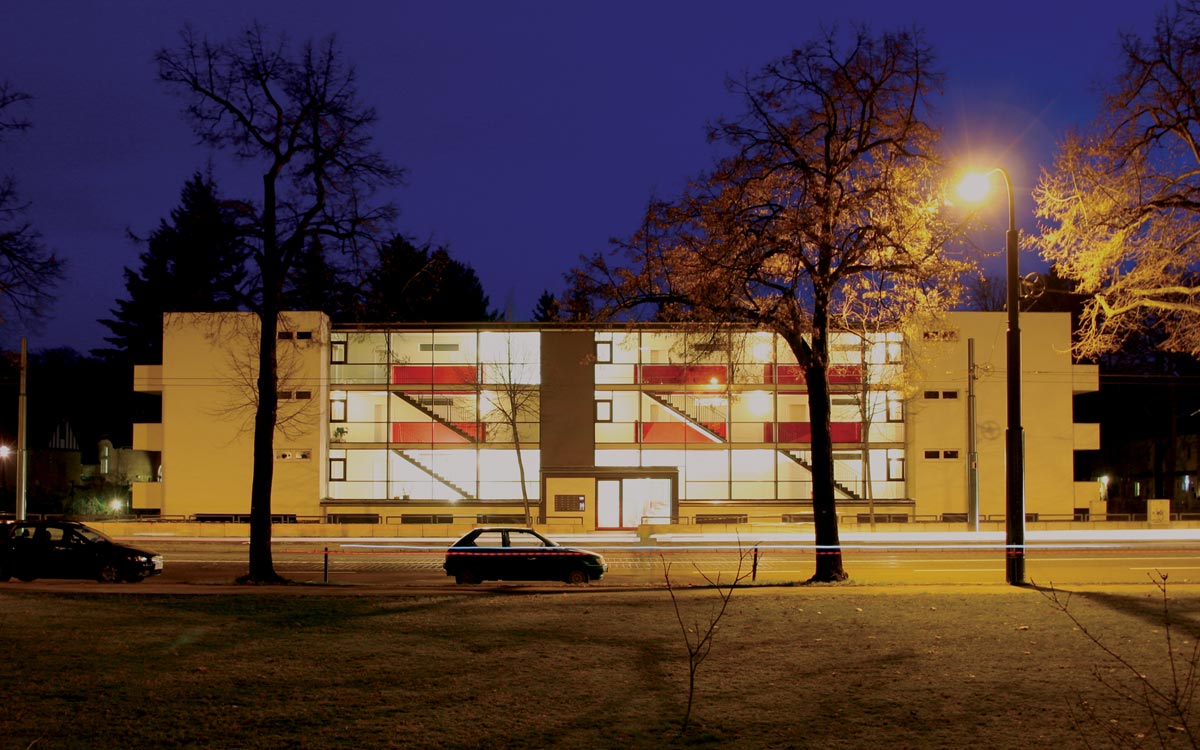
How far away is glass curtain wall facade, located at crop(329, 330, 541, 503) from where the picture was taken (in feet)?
151

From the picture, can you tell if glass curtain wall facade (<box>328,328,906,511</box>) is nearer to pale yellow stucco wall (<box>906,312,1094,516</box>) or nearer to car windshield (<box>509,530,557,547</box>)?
pale yellow stucco wall (<box>906,312,1094,516</box>)

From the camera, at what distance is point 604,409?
4641 cm

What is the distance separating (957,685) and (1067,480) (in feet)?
132

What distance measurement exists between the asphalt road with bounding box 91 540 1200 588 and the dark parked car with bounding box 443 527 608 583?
1.78ft

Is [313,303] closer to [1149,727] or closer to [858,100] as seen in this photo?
[858,100]

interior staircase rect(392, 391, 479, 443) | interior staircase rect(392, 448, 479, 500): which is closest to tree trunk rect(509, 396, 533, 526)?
interior staircase rect(392, 391, 479, 443)

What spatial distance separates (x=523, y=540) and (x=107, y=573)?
9140mm

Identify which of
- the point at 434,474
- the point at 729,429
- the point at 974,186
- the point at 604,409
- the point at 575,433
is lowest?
the point at 434,474

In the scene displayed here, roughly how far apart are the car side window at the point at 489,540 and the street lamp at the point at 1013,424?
1146 cm

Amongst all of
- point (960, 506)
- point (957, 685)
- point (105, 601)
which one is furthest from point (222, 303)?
point (960, 506)

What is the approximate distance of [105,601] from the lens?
14898 mm

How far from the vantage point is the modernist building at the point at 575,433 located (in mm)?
44875

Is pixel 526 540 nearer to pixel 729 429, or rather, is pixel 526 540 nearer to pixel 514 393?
pixel 514 393

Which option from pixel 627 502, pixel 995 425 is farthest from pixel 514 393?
pixel 995 425
